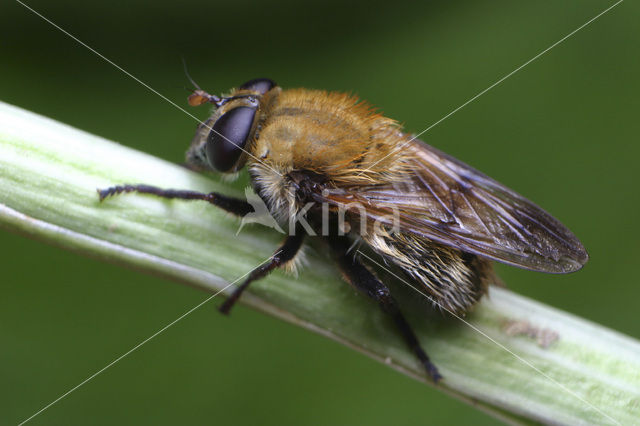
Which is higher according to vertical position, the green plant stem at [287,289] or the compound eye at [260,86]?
the compound eye at [260,86]

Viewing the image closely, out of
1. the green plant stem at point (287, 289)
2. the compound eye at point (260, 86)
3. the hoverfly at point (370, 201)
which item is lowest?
the green plant stem at point (287, 289)

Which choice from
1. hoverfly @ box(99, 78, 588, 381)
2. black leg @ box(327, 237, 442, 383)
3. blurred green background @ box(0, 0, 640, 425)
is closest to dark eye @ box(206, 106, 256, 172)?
hoverfly @ box(99, 78, 588, 381)

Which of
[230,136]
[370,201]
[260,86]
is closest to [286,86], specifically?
[260,86]

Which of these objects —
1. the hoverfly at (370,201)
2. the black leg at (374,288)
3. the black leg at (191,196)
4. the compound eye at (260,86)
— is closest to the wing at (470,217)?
the hoverfly at (370,201)

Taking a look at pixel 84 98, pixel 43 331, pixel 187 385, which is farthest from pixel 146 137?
pixel 187 385

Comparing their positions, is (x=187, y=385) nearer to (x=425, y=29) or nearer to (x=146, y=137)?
(x=146, y=137)

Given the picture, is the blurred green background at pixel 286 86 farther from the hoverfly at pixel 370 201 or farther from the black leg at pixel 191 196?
the black leg at pixel 191 196
